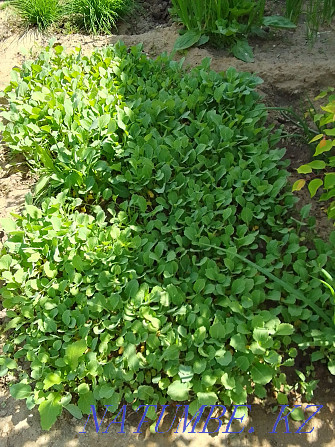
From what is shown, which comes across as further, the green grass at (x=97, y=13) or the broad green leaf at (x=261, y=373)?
the green grass at (x=97, y=13)

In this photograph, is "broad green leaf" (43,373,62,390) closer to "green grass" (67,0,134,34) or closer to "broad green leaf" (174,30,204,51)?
"broad green leaf" (174,30,204,51)

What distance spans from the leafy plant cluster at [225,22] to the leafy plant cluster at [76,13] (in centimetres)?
80

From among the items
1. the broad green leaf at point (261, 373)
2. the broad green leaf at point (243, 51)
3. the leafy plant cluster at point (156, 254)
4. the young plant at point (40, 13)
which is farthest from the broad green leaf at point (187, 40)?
the broad green leaf at point (261, 373)

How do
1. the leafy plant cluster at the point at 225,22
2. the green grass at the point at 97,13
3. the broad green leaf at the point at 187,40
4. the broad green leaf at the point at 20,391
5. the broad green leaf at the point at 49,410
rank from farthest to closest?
the green grass at the point at 97,13, the broad green leaf at the point at 187,40, the leafy plant cluster at the point at 225,22, the broad green leaf at the point at 20,391, the broad green leaf at the point at 49,410

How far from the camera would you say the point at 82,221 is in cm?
257

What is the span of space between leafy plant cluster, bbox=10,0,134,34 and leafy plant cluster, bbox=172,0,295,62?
80cm

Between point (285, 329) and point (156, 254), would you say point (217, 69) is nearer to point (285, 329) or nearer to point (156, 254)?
point (156, 254)

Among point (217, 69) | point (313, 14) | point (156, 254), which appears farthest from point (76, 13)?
point (156, 254)

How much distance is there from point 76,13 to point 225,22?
1627mm

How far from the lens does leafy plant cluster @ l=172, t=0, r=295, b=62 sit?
12.3 ft

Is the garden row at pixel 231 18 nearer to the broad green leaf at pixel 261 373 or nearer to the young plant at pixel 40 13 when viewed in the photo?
the young plant at pixel 40 13

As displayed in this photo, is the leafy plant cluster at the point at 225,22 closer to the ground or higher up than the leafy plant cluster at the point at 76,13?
closer to the ground

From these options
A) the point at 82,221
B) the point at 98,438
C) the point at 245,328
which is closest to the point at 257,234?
the point at 245,328

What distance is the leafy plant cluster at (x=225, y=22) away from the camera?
12.3 feet
